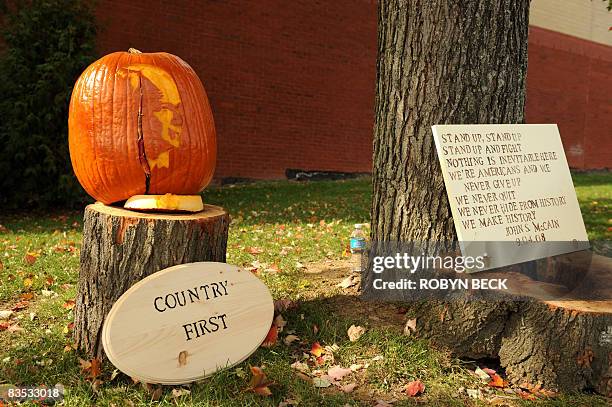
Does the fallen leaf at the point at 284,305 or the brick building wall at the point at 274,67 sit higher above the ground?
the brick building wall at the point at 274,67

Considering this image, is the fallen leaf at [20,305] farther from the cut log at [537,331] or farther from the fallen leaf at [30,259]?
the cut log at [537,331]

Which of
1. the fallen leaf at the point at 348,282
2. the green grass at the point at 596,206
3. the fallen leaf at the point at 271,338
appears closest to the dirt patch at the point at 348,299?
the fallen leaf at the point at 348,282

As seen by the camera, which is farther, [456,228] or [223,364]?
[456,228]

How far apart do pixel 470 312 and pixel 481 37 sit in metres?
1.38

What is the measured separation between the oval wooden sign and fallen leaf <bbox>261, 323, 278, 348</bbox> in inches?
5.6

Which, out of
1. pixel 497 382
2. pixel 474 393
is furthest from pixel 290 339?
pixel 497 382

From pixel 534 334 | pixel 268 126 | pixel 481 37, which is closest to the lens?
pixel 534 334

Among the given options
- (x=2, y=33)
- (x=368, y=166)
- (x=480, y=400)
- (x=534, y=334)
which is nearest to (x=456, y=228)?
(x=534, y=334)

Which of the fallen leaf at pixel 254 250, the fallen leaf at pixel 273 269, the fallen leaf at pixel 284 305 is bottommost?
the fallen leaf at pixel 254 250

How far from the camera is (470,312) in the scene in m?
2.76

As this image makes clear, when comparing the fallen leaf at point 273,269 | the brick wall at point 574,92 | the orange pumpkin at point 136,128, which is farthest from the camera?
the brick wall at point 574,92

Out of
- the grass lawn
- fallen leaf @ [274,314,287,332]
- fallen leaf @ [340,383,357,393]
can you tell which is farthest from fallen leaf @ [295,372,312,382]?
fallen leaf @ [274,314,287,332]

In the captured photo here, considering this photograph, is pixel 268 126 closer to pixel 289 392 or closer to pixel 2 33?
pixel 2 33

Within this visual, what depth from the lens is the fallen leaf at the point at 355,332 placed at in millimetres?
2910
